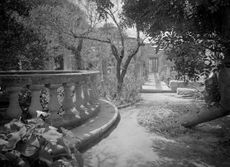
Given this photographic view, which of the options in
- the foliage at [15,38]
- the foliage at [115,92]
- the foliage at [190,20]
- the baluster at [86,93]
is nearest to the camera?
the foliage at [190,20]

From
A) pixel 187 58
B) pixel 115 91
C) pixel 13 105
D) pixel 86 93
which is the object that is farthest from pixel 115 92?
pixel 13 105

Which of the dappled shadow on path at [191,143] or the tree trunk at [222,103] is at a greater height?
the tree trunk at [222,103]

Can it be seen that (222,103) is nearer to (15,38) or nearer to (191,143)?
(191,143)

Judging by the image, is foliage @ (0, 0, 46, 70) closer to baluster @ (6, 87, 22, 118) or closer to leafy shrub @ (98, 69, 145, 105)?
baluster @ (6, 87, 22, 118)

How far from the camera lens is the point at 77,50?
11938mm

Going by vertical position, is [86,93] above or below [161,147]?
above

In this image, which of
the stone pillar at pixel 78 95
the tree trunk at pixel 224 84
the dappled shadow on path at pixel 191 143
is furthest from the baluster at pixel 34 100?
the tree trunk at pixel 224 84

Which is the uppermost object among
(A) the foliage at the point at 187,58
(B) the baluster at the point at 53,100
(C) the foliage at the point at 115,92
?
(A) the foliage at the point at 187,58

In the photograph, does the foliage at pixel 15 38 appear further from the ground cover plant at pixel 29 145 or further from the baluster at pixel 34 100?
the ground cover plant at pixel 29 145

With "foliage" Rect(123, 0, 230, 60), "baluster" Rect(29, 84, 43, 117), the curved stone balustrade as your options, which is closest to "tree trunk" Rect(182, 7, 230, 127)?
"foliage" Rect(123, 0, 230, 60)

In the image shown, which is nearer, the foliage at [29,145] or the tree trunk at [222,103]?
the foliage at [29,145]

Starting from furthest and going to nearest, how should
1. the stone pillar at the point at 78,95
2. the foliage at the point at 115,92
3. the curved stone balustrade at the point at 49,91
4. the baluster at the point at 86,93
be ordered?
the foliage at the point at 115,92
the baluster at the point at 86,93
the stone pillar at the point at 78,95
the curved stone balustrade at the point at 49,91

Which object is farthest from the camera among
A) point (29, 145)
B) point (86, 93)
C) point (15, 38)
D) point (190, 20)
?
point (15, 38)

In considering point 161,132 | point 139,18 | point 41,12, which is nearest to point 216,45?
point 139,18
